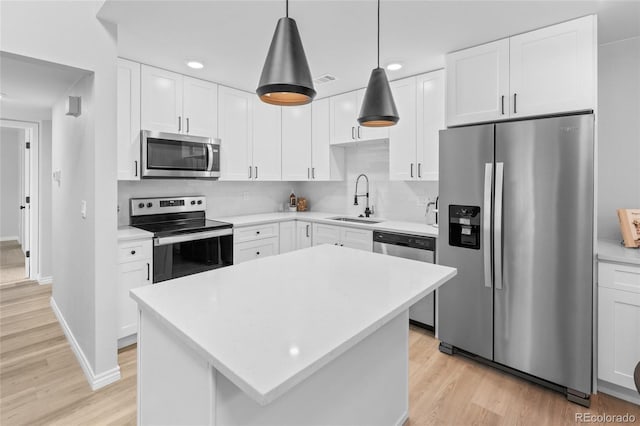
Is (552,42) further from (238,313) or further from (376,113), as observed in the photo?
(238,313)

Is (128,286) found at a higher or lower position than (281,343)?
lower

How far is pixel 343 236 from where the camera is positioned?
362 cm

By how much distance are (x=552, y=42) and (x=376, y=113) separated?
154cm

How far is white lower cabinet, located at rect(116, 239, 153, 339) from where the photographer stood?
2676 mm

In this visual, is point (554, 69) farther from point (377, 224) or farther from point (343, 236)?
point (343, 236)

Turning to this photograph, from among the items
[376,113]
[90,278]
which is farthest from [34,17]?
[376,113]

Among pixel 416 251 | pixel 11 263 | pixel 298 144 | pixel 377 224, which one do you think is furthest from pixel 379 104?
pixel 11 263

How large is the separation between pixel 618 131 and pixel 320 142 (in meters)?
2.83

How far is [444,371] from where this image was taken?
8.14 ft

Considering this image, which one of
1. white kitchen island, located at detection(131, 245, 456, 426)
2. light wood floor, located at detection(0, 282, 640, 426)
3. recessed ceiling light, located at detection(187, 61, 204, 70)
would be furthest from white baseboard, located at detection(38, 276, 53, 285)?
white kitchen island, located at detection(131, 245, 456, 426)

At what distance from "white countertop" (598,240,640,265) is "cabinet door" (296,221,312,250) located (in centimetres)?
268

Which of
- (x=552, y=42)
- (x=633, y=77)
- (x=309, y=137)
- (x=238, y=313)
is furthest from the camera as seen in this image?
(x=309, y=137)

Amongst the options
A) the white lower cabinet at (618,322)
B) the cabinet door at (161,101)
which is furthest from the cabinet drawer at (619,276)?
the cabinet door at (161,101)

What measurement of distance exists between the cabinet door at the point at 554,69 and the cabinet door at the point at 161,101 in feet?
9.51
